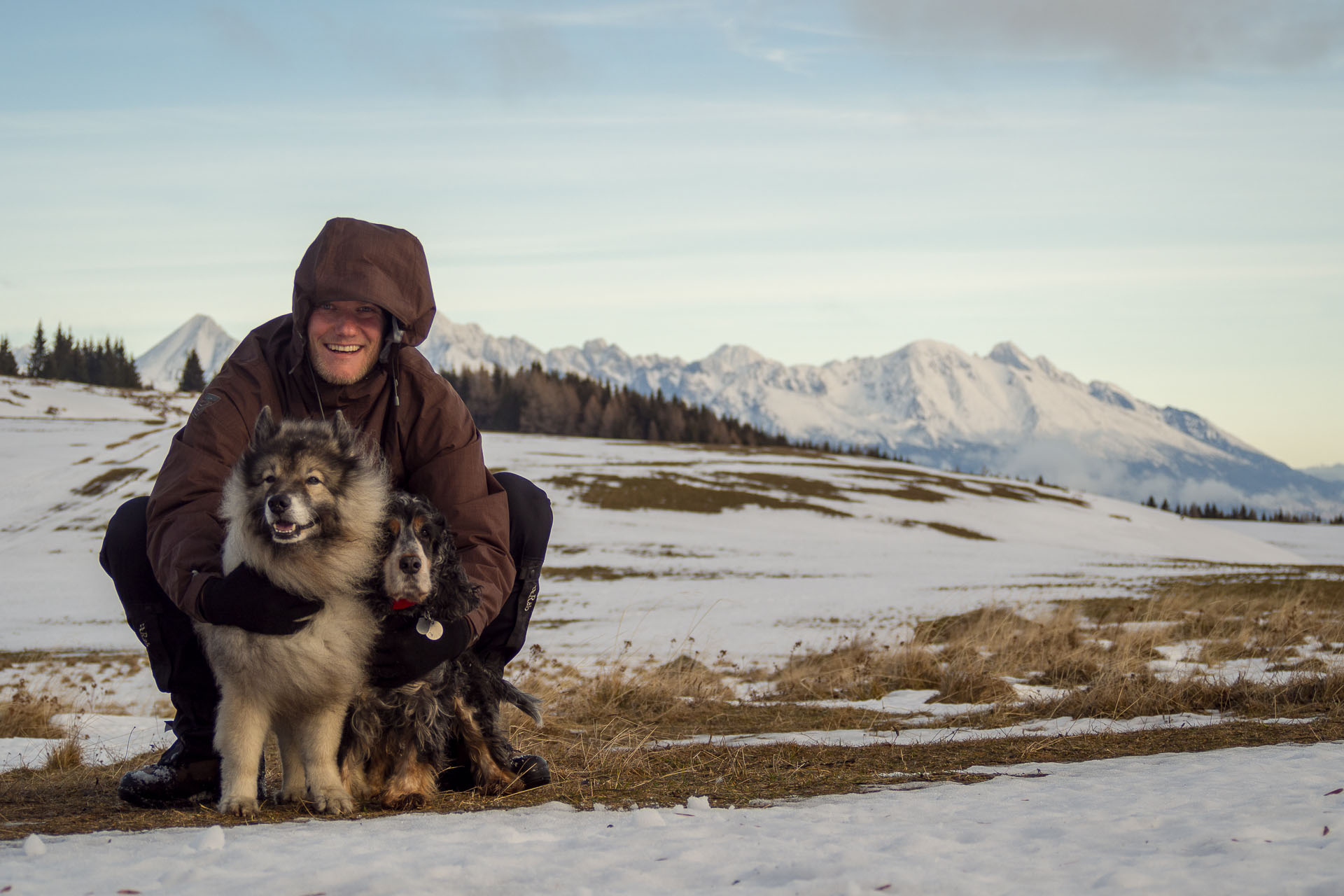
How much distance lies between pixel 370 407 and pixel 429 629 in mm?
1761

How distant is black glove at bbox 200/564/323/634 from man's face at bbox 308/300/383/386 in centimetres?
159

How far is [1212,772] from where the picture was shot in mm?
5012

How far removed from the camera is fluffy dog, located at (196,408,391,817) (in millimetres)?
4797

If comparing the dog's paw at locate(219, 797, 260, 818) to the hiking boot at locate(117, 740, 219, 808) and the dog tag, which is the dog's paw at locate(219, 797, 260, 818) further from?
the dog tag

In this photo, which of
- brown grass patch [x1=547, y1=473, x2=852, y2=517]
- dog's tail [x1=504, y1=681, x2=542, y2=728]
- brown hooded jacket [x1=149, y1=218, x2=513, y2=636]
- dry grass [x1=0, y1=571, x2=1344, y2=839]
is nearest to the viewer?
dry grass [x1=0, y1=571, x2=1344, y2=839]

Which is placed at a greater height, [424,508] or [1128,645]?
[424,508]

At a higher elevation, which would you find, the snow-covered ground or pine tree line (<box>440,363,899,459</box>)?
pine tree line (<box>440,363,899,459</box>)

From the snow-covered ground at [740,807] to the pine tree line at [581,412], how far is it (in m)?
67.8

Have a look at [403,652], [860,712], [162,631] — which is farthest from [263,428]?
[860,712]

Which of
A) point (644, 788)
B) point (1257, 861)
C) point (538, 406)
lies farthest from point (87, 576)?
point (538, 406)

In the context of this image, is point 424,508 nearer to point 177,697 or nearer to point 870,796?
point 177,697

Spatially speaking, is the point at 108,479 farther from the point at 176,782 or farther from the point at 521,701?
the point at 521,701

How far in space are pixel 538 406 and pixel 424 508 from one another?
129m

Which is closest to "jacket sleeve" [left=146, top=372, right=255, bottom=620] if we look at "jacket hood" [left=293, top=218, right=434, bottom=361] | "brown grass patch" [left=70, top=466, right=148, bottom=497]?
"jacket hood" [left=293, top=218, right=434, bottom=361]
